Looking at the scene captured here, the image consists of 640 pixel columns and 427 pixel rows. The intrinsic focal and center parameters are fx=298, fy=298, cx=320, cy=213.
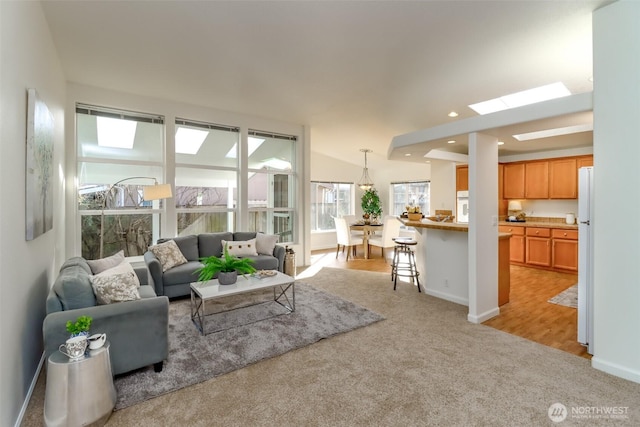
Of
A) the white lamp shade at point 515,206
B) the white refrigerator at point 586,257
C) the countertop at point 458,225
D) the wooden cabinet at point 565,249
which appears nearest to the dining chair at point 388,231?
the countertop at point 458,225

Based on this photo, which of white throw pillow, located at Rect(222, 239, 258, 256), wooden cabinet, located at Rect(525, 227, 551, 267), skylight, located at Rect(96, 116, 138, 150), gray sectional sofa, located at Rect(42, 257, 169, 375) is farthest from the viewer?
wooden cabinet, located at Rect(525, 227, 551, 267)

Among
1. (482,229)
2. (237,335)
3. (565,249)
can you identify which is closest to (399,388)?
(237,335)

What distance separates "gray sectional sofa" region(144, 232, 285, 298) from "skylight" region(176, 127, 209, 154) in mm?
1503

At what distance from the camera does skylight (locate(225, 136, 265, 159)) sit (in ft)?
18.2

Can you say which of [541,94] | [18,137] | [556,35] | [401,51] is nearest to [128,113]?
[18,137]

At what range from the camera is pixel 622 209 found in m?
2.24

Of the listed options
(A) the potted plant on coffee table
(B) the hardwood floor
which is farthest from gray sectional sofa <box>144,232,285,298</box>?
(A) the potted plant on coffee table

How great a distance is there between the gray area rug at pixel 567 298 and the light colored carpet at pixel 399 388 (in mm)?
1595

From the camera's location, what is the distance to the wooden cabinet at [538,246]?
5668 millimetres

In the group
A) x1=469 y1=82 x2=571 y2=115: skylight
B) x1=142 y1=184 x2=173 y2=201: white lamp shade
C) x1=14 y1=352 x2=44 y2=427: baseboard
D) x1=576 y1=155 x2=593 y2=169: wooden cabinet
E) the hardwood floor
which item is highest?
x1=469 y1=82 x2=571 y2=115: skylight

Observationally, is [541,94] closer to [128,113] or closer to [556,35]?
[556,35]

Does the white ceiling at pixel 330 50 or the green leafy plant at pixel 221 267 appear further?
the green leafy plant at pixel 221 267

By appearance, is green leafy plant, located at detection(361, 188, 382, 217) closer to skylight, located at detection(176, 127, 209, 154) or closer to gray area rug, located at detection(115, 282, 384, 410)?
gray area rug, located at detection(115, 282, 384, 410)

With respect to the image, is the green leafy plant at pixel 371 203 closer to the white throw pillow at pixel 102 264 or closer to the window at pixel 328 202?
the window at pixel 328 202
